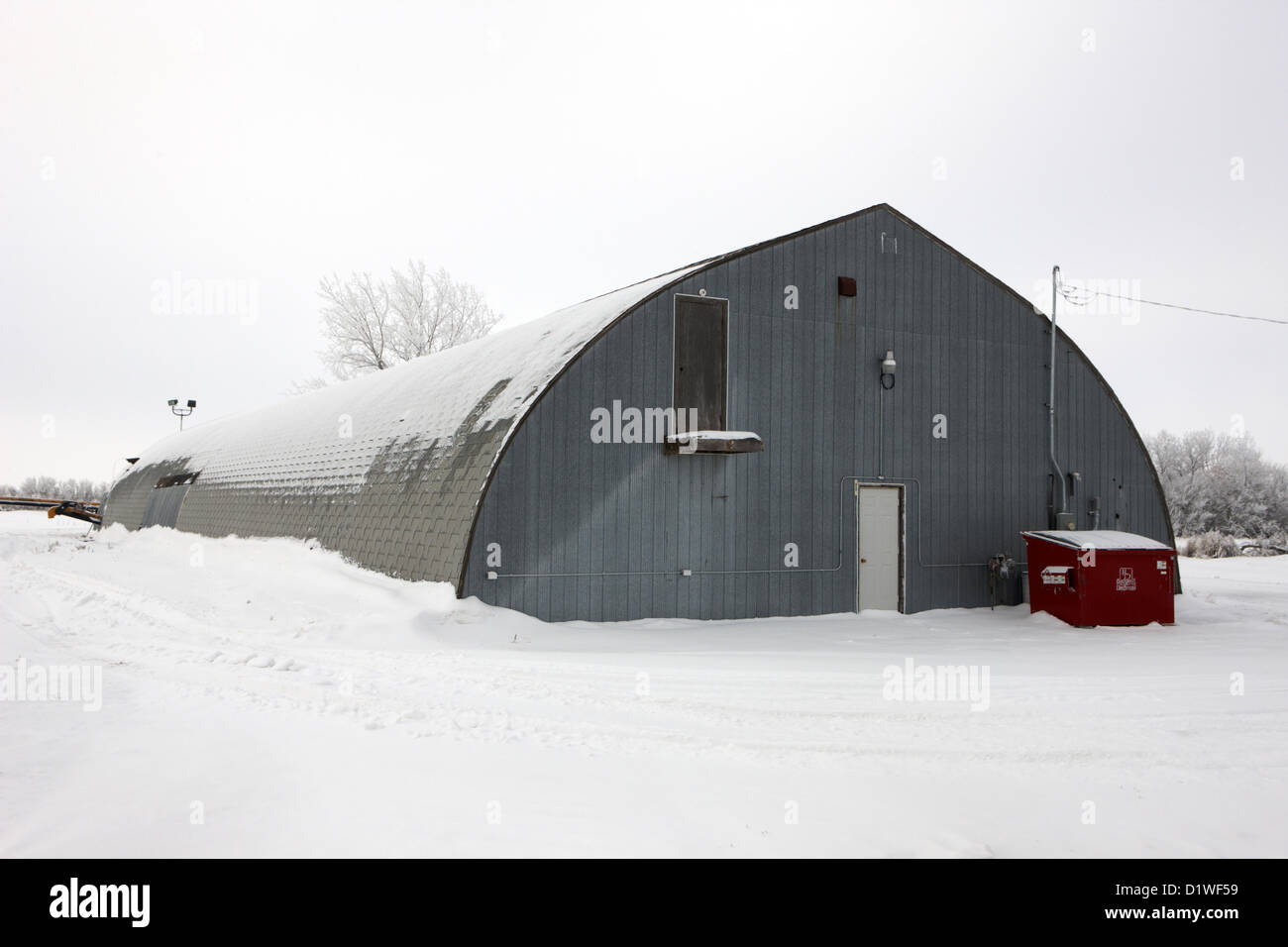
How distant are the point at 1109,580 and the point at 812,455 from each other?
4.33 meters

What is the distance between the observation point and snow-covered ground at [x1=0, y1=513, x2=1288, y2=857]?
437 cm

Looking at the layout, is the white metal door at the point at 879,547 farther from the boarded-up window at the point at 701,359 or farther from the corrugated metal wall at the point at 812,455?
the boarded-up window at the point at 701,359

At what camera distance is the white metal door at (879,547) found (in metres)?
13.8

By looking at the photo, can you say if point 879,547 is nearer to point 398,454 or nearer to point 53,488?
point 398,454

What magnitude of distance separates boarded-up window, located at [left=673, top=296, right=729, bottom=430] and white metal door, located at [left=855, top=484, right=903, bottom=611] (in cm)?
274

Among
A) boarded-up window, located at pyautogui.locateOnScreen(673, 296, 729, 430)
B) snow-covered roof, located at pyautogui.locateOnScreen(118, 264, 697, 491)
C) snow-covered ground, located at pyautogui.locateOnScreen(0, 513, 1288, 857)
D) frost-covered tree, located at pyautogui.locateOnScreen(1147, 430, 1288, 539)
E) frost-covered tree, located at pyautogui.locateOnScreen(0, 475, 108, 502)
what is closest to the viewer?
snow-covered ground, located at pyautogui.locateOnScreen(0, 513, 1288, 857)

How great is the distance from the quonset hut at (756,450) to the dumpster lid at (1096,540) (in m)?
1.03

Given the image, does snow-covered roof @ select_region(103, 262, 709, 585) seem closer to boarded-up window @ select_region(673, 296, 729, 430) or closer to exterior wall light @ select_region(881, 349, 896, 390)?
boarded-up window @ select_region(673, 296, 729, 430)

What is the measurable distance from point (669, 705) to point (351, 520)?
8831mm

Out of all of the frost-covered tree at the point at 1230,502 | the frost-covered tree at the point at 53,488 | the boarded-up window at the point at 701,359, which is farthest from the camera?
the frost-covered tree at the point at 53,488

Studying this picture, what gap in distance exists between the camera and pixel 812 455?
13.5 meters

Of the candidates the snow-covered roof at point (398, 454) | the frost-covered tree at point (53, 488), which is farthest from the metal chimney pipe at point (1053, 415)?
the frost-covered tree at point (53, 488)

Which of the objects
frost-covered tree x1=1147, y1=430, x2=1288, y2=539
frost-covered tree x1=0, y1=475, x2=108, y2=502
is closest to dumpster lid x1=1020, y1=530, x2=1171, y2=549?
frost-covered tree x1=1147, y1=430, x2=1288, y2=539
